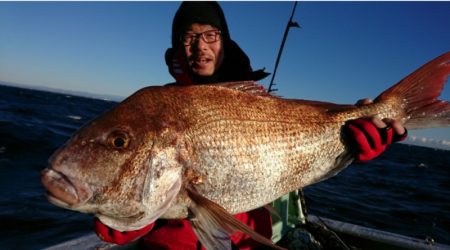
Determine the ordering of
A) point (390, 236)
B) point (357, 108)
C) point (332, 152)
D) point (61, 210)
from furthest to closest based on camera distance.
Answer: point (61, 210) < point (390, 236) < point (357, 108) < point (332, 152)

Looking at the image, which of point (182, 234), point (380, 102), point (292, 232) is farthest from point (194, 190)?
point (292, 232)

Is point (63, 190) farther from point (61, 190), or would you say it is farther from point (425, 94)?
point (425, 94)

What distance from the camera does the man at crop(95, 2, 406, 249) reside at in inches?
123

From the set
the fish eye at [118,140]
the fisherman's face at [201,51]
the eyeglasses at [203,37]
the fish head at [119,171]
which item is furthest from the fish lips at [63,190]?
the eyeglasses at [203,37]

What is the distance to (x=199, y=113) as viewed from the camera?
236 centimetres

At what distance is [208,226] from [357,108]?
A: 1.58 m

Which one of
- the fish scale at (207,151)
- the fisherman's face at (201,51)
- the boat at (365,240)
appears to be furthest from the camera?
the boat at (365,240)

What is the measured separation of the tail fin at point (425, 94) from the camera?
2.69 meters

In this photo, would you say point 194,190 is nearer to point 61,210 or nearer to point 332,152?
point 332,152

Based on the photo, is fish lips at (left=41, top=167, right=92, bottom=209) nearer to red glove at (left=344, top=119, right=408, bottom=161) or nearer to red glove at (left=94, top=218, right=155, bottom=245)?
red glove at (left=94, top=218, right=155, bottom=245)

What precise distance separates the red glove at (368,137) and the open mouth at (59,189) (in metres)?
1.97

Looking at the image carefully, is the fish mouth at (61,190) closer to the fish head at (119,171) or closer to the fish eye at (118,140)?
the fish head at (119,171)

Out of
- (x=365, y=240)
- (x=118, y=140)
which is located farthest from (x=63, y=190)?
(x=365, y=240)

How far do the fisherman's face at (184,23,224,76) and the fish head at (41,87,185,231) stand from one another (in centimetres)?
173
